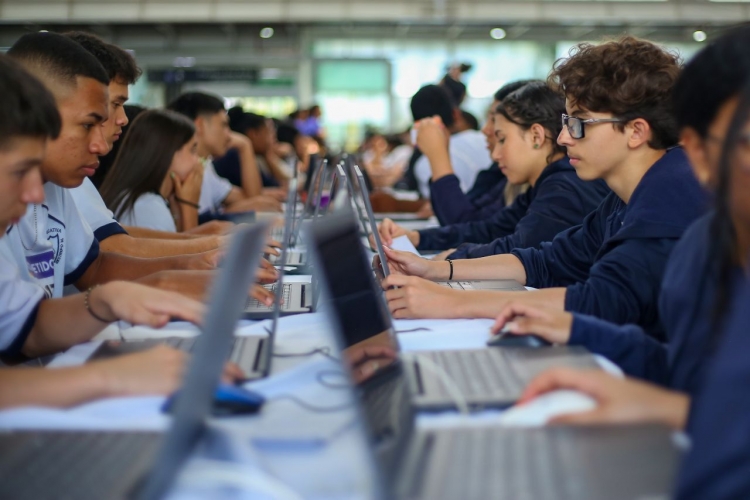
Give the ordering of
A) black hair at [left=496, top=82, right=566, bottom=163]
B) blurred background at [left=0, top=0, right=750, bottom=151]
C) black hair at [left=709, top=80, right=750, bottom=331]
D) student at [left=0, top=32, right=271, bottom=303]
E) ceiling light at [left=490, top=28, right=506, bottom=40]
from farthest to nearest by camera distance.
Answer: ceiling light at [left=490, top=28, right=506, bottom=40], blurred background at [left=0, top=0, right=750, bottom=151], black hair at [left=496, top=82, right=566, bottom=163], student at [left=0, top=32, right=271, bottom=303], black hair at [left=709, top=80, right=750, bottom=331]

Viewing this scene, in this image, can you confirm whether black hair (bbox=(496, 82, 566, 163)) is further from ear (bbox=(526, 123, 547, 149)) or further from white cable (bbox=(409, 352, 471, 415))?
white cable (bbox=(409, 352, 471, 415))

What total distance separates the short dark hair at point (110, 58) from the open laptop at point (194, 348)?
1.28 m

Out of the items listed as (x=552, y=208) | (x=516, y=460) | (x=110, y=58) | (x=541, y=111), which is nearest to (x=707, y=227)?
(x=516, y=460)

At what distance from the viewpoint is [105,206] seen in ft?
8.09

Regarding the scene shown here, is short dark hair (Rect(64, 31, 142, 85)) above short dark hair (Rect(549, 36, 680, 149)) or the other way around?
above

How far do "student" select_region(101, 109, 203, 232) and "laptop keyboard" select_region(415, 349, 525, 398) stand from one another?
80.2 inches

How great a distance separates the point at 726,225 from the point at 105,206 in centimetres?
194

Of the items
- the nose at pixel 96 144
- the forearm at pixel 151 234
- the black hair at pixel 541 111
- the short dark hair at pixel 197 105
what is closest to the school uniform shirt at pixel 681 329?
the nose at pixel 96 144

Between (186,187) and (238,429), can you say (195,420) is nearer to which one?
(238,429)

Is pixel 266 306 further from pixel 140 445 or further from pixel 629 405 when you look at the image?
pixel 629 405

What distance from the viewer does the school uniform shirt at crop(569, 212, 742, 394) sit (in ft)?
3.52

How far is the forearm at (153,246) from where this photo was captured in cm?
243

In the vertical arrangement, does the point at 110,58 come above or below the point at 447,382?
above

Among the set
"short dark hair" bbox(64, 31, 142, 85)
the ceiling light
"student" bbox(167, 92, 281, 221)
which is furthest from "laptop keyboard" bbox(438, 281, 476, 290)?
the ceiling light
